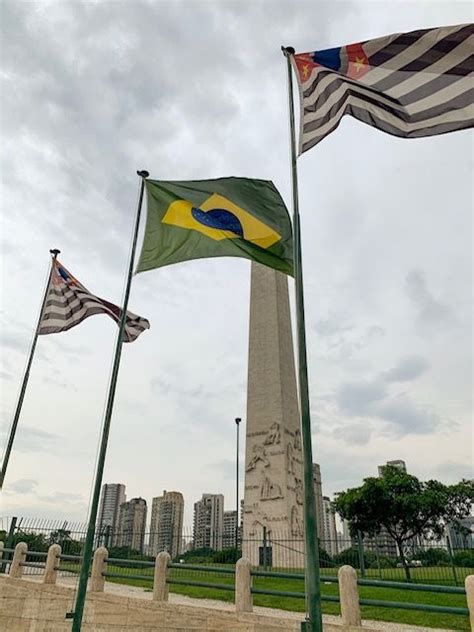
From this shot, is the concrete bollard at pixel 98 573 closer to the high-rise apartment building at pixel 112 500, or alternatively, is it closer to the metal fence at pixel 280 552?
the metal fence at pixel 280 552

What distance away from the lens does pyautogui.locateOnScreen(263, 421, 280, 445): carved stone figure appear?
26922 millimetres

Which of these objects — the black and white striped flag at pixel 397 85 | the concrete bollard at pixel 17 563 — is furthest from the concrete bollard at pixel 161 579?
the black and white striped flag at pixel 397 85

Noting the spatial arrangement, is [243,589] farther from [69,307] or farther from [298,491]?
[298,491]

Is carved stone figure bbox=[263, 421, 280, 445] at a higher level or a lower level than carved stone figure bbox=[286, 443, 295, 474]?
higher

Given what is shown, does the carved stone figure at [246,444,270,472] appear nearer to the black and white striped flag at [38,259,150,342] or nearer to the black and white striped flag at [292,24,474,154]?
the black and white striped flag at [38,259,150,342]

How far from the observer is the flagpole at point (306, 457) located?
6.18 m

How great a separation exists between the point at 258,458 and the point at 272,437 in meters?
1.49

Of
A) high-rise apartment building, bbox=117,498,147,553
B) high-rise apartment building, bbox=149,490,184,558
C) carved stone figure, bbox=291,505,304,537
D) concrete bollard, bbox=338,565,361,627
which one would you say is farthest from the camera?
high-rise apartment building, bbox=149,490,184,558

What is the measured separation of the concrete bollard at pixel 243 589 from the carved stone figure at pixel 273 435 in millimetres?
14713

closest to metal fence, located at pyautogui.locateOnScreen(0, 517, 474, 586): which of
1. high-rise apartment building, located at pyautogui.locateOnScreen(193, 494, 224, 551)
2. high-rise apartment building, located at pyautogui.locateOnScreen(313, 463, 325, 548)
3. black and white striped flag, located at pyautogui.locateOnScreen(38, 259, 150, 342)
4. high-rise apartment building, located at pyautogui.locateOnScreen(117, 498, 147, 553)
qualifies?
high-rise apartment building, located at pyautogui.locateOnScreen(313, 463, 325, 548)

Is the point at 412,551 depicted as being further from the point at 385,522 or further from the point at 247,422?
the point at 247,422

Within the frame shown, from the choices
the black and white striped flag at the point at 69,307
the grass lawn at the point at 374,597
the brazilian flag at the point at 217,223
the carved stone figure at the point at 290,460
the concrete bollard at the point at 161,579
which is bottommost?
the grass lawn at the point at 374,597

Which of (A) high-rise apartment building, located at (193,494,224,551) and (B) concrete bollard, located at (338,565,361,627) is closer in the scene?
(B) concrete bollard, located at (338,565,361,627)

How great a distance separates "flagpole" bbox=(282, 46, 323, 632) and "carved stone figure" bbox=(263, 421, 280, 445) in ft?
65.5
